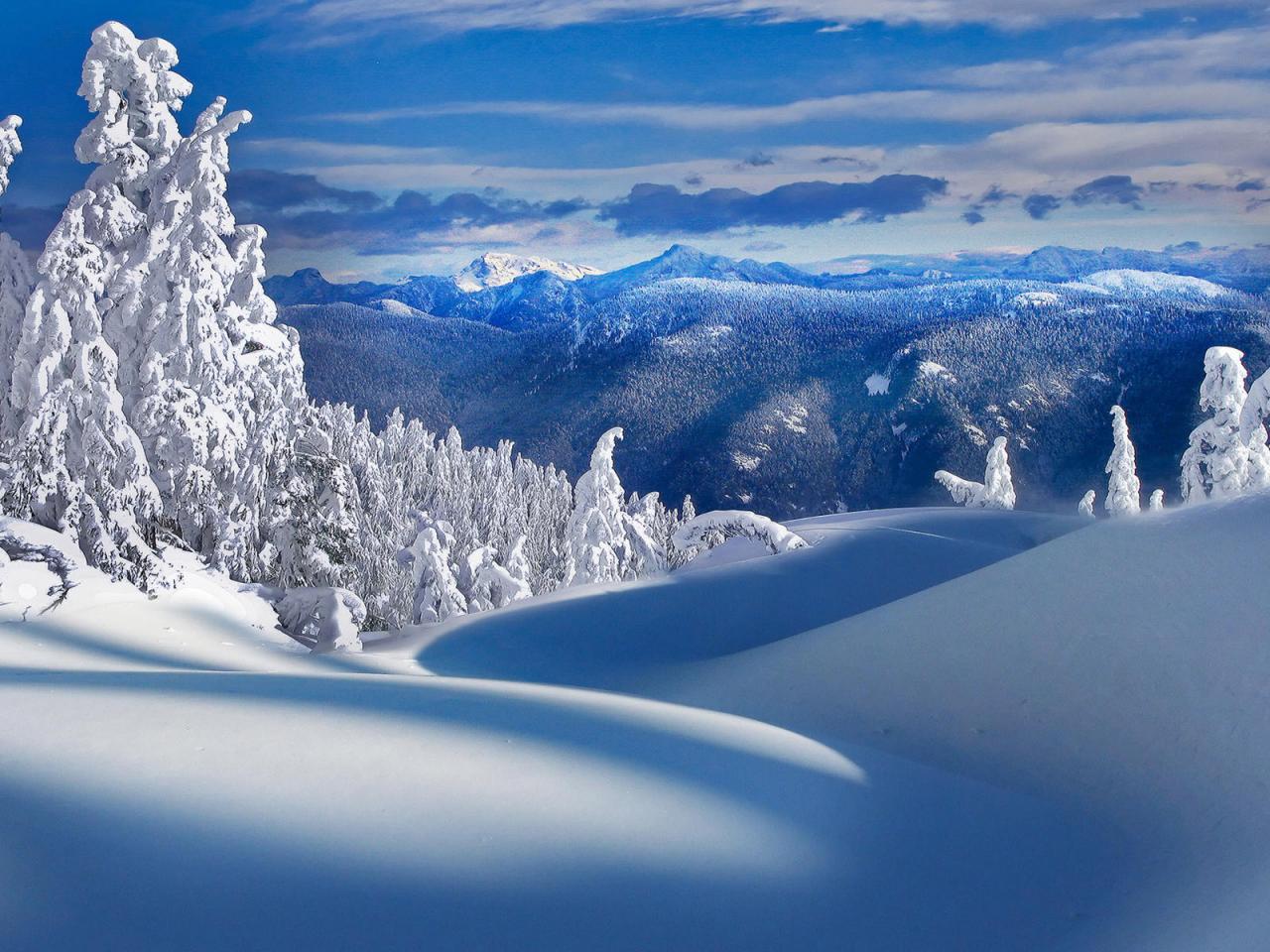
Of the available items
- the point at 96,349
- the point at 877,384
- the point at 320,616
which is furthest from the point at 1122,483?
the point at 877,384

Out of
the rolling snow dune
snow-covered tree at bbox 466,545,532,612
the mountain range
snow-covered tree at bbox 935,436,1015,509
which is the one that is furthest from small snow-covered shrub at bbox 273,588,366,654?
the mountain range

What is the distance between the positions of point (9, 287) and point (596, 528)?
50.2ft

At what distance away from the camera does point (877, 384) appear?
17988cm

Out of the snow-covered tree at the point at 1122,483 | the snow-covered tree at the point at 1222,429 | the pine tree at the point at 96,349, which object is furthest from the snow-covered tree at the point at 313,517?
the snow-covered tree at the point at 1122,483

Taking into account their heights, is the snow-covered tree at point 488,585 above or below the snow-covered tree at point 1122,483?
below

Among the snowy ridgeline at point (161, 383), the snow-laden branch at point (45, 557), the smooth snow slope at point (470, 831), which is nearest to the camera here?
the smooth snow slope at point (470, 831)

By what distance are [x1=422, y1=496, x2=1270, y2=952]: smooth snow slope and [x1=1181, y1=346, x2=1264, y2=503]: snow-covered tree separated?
19586 millimetres

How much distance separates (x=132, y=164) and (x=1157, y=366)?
16739 centimetres

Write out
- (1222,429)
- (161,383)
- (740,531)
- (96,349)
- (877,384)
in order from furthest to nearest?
(877,384) → (1222,429) → (740,531) → (161,383) → (96,349)

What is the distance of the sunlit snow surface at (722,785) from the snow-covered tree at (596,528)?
1579 centimetres

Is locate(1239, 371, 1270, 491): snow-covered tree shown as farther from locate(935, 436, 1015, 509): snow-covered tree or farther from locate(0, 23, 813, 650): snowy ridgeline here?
locate(0, 23, 813, 650): snowy ridgeline

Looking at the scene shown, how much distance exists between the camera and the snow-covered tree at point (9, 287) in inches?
570

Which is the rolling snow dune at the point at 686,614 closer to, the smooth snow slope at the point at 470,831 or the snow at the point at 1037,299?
the smooth snow slope at the point at 470,831

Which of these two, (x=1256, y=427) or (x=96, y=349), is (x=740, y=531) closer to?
(x=96, y=349)
